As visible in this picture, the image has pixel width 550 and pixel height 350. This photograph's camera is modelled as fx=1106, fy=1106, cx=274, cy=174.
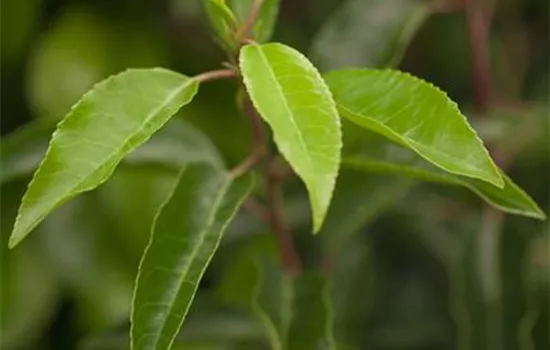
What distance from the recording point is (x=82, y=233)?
120cm

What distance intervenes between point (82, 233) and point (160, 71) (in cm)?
46

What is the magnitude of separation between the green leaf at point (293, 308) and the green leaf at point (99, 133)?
0.76 feet

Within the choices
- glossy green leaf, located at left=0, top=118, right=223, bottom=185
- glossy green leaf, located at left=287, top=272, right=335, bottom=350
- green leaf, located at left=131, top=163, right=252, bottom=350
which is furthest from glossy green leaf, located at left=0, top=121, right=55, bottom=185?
glossy green leaf, located at left=287, top=272, right=335, bottom=350

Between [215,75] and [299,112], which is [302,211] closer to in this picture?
[215,75]

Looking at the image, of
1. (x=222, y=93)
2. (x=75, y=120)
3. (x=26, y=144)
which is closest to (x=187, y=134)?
(x=26, y=144)

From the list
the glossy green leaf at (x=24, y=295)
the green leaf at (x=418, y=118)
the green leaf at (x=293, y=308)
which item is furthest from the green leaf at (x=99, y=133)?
the glossy green leaf at (x=24, y=295)

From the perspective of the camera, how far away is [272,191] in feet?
3.16

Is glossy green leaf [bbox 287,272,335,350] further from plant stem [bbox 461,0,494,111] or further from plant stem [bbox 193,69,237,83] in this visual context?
plant stem [bbox 461,0,494,111]

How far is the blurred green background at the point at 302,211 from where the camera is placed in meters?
1.05

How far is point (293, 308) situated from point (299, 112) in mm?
312

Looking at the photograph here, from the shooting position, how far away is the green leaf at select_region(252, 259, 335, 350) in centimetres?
89

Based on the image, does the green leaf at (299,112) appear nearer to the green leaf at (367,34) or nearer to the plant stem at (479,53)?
the green leaf at (367,34)

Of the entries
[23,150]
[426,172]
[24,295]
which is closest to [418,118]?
[426,172]

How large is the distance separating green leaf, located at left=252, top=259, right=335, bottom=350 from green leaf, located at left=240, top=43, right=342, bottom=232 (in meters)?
0.26
